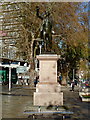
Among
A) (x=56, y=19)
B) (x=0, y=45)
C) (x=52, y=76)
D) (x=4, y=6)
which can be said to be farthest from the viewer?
(x=0, y=45)

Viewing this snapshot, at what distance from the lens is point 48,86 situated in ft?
40.3

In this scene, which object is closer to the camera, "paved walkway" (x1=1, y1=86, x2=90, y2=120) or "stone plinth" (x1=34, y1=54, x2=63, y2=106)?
"paved walkway" (x1=1, y1=86, x2=90, y2=120)

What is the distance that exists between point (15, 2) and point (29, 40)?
5.53 meters

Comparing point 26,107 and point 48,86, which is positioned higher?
point 48,86

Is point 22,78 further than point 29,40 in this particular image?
Yes

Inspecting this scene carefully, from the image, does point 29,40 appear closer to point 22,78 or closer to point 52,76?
point 22,78

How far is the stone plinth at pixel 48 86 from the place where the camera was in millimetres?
11945

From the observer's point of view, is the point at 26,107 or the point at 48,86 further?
the point at 48,86

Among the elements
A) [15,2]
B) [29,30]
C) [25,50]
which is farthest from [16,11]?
[25,50]

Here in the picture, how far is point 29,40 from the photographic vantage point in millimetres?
31344

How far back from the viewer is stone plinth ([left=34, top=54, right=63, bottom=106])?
11945mm

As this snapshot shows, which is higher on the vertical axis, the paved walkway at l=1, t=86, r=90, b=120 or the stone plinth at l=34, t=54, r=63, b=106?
the stone plinth at l=34, t=54, r=63, b=106

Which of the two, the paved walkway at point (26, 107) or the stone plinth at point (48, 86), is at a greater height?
the stone plinth at point (48, 86)

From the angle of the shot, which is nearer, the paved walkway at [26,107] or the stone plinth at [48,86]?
the paved walkway at [26,107]
